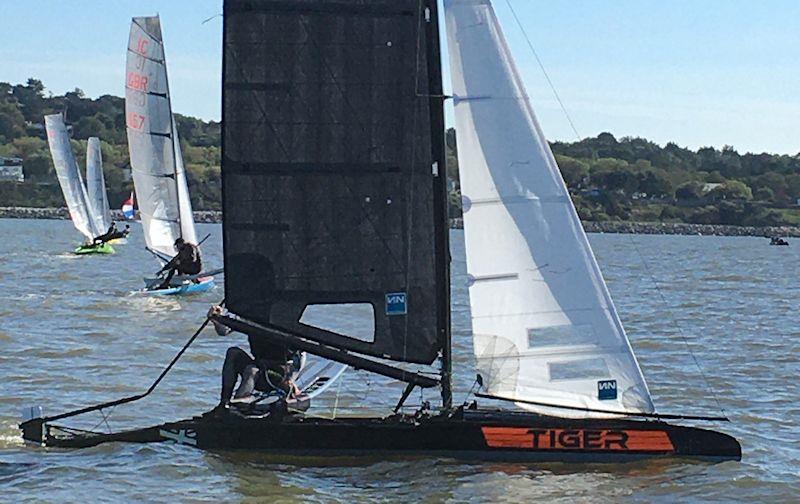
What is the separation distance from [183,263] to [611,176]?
124 meters

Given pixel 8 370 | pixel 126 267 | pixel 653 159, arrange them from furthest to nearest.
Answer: pixel 653 159 < pixel 126 267 < pixel 8 370

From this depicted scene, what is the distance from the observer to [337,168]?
13172 mm

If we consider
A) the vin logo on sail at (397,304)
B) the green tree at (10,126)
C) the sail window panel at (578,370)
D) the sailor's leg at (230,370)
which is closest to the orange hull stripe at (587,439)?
the sail window panel at (578,370)

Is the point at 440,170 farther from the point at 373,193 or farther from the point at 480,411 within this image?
the point at 480,411

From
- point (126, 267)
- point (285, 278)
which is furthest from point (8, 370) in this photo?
point (126, 267)

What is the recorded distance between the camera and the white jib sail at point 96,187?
171 feet

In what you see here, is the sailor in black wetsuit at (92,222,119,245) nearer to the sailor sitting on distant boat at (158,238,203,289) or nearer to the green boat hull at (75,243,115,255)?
the green boat hull at (75,243,115,255)

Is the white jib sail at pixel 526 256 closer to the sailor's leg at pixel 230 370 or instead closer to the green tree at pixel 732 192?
the sailor's leg at pixel 230 370

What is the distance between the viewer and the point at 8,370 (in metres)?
19.2

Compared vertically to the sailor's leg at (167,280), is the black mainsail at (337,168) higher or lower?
higher

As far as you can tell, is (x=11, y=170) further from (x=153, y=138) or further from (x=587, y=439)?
(x=587, y=439)

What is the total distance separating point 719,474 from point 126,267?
3434 centimetres

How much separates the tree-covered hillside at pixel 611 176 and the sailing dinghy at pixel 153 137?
99041mm

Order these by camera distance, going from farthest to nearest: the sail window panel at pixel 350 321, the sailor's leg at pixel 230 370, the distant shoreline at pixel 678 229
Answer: the distant shoreline at pixel 678 229 < the sail window panel at pixel 350 321 < the sailor's leg at pixel 230 370
